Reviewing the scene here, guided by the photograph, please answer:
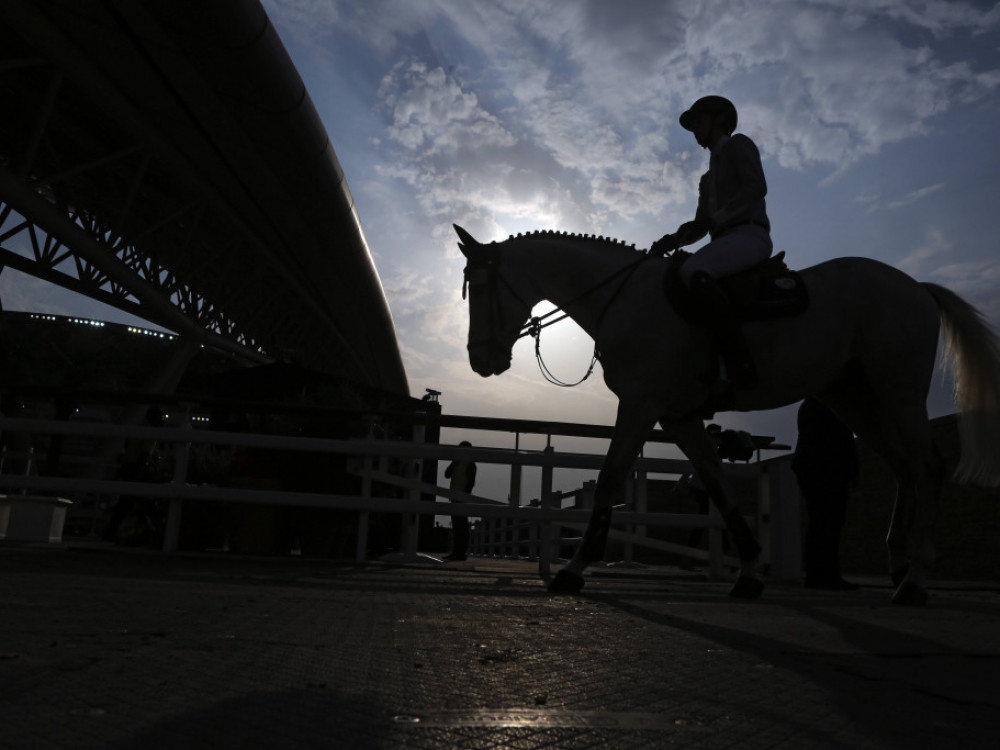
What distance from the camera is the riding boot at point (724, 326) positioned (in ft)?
13.4

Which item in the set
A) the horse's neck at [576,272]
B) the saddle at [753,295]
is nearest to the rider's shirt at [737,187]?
Result: the saddle at [753,295]

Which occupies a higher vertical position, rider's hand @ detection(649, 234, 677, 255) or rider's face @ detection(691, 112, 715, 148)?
rider's face @ detection(691, 112, 715, 148)

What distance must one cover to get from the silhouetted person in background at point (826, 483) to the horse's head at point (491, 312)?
9.41 feet

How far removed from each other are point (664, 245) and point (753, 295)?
84 cm

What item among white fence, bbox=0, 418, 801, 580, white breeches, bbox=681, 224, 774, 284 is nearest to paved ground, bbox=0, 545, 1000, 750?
white breeches, bbox=681, 224, 774, 284

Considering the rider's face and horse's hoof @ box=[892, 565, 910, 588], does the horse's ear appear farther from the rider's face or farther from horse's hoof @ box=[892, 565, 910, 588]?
horse's hoof @ box=[892, 565, 910, 588]

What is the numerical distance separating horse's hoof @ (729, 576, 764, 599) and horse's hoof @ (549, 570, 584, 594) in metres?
0.99

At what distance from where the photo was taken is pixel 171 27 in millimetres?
12297

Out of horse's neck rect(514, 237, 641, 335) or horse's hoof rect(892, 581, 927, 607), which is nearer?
horse's hoof rect(892, 581, 927, 607)

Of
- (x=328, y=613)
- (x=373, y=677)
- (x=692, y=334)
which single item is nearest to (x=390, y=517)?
(x=692, y=334)

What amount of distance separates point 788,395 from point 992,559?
839cm

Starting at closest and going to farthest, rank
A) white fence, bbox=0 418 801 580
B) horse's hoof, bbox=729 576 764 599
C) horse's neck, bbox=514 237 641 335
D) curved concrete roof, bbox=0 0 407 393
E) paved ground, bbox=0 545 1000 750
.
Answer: paved ground, bbox=0 545 1000 750 < horse's hoof, bbox=729 576 764 599 < horse's neck, bbox=514 237 641 335 < white fence, bbox=0 418 801 580 < curved concrete roof, bbox=0 0 407 393

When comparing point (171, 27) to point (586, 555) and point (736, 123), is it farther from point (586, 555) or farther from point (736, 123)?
point (586, 555)

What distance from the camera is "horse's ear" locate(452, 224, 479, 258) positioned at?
516 cm
